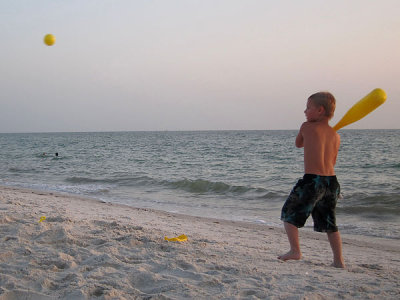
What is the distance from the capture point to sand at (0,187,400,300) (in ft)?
7.79

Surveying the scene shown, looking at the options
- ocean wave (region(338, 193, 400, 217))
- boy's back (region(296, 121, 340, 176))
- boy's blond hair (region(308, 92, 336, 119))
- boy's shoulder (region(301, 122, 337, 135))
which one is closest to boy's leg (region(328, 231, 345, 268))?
boy's back (region(296, 121, 340, 176))

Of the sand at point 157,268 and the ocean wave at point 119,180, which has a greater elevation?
the sand at point 157,268

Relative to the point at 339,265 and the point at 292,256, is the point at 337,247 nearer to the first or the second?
the point at 339,265

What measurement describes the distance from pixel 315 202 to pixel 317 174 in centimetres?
22

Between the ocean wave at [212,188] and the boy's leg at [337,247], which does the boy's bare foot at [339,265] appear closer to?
the boy's leg at [337,247]

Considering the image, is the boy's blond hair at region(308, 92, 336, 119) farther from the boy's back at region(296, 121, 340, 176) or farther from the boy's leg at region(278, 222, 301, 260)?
the boy's leg at region(278, 222, 301, 260)

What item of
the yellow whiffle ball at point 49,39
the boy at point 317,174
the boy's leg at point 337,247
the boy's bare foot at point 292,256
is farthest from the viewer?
the yellow whiffle ball at point 49,39

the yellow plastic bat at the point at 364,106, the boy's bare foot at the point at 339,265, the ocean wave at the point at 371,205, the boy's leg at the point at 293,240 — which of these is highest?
the yellow plastic bat at the point at 364,106

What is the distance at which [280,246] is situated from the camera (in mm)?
4297

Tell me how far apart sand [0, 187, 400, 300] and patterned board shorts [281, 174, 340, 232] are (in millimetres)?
369

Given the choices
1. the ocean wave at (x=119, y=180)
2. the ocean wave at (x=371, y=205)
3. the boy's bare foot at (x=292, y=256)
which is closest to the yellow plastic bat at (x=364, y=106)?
the boy's bare foot at (x=292, y=256)

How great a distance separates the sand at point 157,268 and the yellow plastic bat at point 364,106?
1184mm

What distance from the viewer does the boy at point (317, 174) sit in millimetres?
2961

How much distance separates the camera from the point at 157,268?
113 inches
